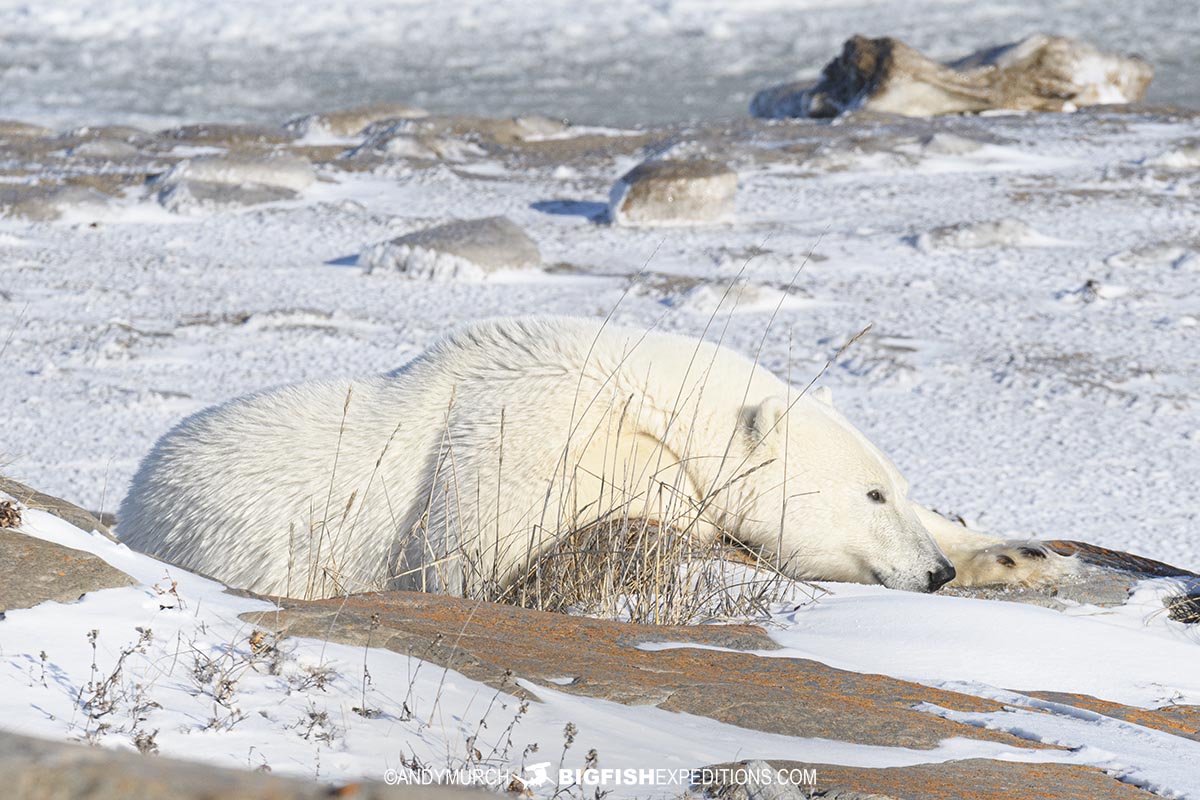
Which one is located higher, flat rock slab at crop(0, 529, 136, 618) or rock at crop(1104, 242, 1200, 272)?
flat rock slab at crop(0, 529, 136, 618)

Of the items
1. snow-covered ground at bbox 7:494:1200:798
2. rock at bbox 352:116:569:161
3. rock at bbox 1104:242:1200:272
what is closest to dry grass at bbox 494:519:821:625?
snow-covered ground at bbox 7:494:1200:798

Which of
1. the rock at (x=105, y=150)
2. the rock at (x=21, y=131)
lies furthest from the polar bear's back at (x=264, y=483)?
the rock at (x=21, y=131)

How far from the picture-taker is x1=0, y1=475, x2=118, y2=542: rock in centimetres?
258

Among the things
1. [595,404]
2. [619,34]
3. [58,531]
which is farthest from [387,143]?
[619,34]

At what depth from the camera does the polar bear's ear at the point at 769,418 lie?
351 cm

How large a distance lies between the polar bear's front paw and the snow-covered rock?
5.31 meters

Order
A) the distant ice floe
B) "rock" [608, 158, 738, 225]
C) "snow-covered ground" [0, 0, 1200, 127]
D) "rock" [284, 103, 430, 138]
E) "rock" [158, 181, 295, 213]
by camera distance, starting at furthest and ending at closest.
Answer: "snow-covered ground" [0, 0, 1200, 127] < "rock" [284, 103, 430, 138] < "rock" [158, 181, 295, 213] < "rock" [608, 158, 738, 225] < the distant ice floe

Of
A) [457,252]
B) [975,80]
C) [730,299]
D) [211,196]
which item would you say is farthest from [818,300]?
[975,80]

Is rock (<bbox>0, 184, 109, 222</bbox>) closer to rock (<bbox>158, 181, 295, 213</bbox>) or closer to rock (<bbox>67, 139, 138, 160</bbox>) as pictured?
rock (<bbox>158, 181, 295, 213</bbox>)

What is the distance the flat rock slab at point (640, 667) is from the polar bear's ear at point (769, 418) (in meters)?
0.87

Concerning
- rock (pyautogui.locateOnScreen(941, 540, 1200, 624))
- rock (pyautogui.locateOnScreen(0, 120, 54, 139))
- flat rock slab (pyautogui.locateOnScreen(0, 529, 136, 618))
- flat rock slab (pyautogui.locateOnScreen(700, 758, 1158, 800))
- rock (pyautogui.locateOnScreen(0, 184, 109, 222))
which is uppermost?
rock (pyautogui.locateOnScreen(0, 120, 54, 139))

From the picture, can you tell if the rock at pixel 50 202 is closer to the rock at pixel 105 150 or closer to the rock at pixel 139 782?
the rock at pixel 105 150

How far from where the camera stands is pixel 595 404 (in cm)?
344

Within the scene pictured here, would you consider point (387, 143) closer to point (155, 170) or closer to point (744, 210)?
point (155, 170)
